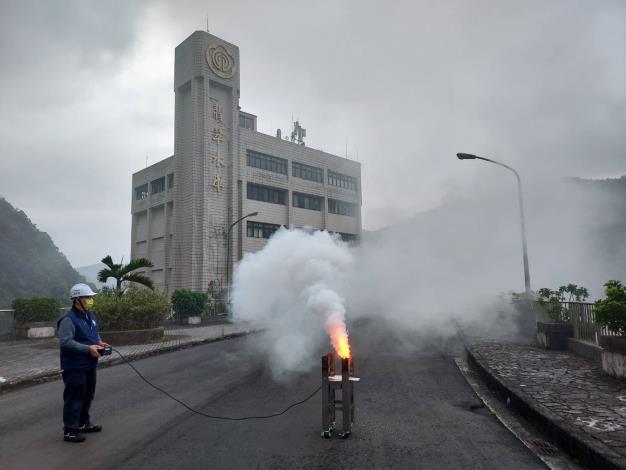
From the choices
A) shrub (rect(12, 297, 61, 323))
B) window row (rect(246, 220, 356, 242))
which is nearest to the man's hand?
shrub (rect(12, 297, 61, 323))

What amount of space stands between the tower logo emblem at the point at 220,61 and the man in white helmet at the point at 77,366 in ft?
118

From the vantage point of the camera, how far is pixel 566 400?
6520 mm

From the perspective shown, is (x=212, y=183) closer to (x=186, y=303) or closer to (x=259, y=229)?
(x=259, y=229)

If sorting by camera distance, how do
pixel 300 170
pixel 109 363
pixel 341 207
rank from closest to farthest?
pixel 109 363, pixel 300 170, pixel 341 207

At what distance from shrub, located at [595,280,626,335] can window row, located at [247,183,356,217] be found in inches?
1334

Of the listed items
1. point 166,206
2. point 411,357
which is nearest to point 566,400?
point 411,357

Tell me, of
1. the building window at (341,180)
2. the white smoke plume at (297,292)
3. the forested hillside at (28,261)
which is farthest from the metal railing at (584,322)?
the forested hillside at (28,261)

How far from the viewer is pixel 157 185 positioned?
42938 mm

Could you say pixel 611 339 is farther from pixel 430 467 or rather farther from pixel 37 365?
pixel 37 365

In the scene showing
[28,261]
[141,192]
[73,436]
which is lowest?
[73,436]

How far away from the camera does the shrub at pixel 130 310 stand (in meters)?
15.6

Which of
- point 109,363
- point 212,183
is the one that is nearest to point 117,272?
point 109,363

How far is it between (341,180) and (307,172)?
5.48 m

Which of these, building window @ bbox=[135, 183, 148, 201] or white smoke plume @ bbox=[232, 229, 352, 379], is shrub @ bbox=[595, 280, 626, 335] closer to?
white smoke plume @ bbox=[232, 229, 352, 379]
